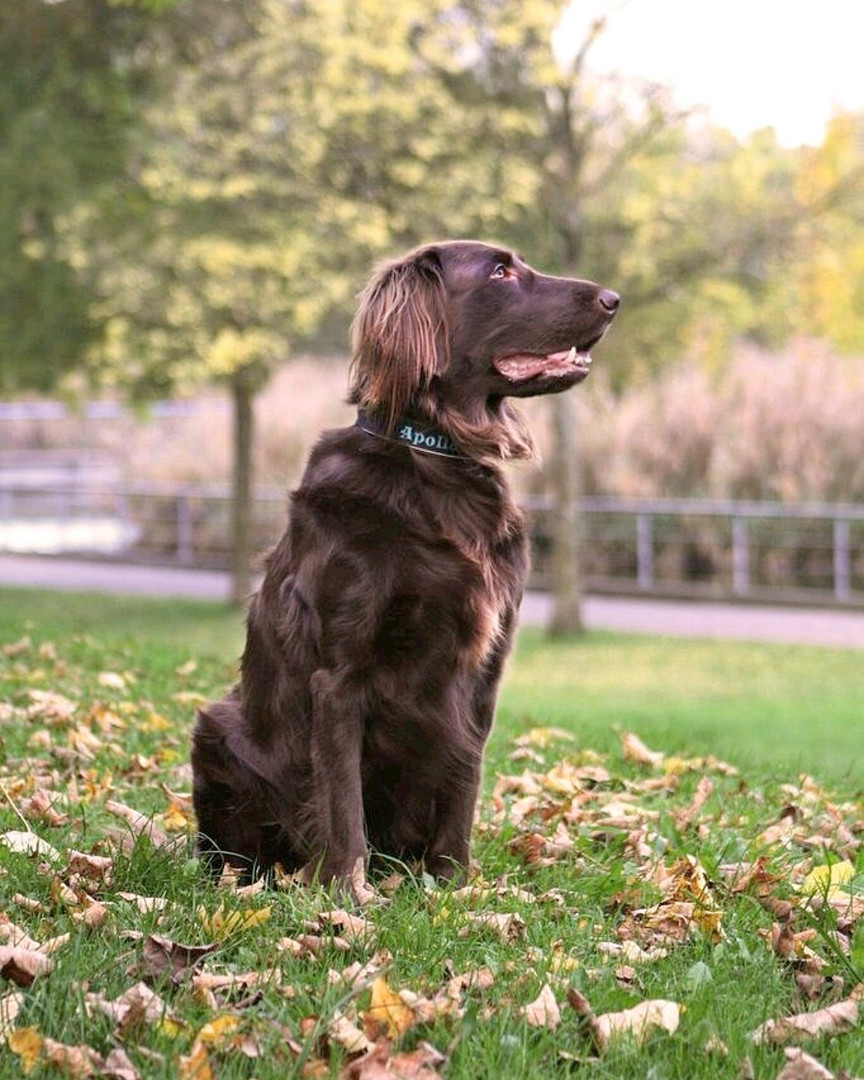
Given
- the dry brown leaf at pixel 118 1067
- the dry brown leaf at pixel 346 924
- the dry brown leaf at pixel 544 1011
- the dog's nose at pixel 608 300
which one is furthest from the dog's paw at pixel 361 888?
the dog's nose at pixel 608 300

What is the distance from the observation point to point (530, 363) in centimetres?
463

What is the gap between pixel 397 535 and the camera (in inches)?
170

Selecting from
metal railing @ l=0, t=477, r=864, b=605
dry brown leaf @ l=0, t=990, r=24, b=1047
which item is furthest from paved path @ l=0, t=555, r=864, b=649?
dry brown leaf @ l=0, t=990, r=24, b=1047

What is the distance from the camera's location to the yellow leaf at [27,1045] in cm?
308

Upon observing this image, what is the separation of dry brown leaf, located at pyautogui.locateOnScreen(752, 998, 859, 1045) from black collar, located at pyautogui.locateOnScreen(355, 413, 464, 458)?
71.1 inches

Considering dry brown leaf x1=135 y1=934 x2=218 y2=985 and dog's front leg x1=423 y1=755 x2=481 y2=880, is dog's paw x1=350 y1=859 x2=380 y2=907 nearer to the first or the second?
dog's front leg x1=423 y1=755 x2=481 y2=880

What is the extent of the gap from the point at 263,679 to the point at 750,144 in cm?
2830

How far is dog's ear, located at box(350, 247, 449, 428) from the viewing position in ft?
14.6

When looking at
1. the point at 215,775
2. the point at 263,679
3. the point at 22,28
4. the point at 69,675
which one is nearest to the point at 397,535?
the point at 263,679

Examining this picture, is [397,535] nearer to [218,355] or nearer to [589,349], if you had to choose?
[589,349]

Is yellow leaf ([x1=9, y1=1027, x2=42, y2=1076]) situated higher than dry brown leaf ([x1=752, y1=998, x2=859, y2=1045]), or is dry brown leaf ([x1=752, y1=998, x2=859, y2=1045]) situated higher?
yellow leaf ([x1=9, y1=1027, x2=42, y2=1076])

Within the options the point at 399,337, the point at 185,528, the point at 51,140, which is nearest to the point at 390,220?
the point at 51,140

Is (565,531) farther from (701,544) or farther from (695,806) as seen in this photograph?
→ (695,806)

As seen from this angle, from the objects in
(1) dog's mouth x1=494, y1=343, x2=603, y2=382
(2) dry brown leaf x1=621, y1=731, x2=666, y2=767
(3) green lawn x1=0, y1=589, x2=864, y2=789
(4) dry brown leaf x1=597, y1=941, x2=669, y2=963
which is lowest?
(3) green lawn x1=0, y1=589, x2=864, y2=789
